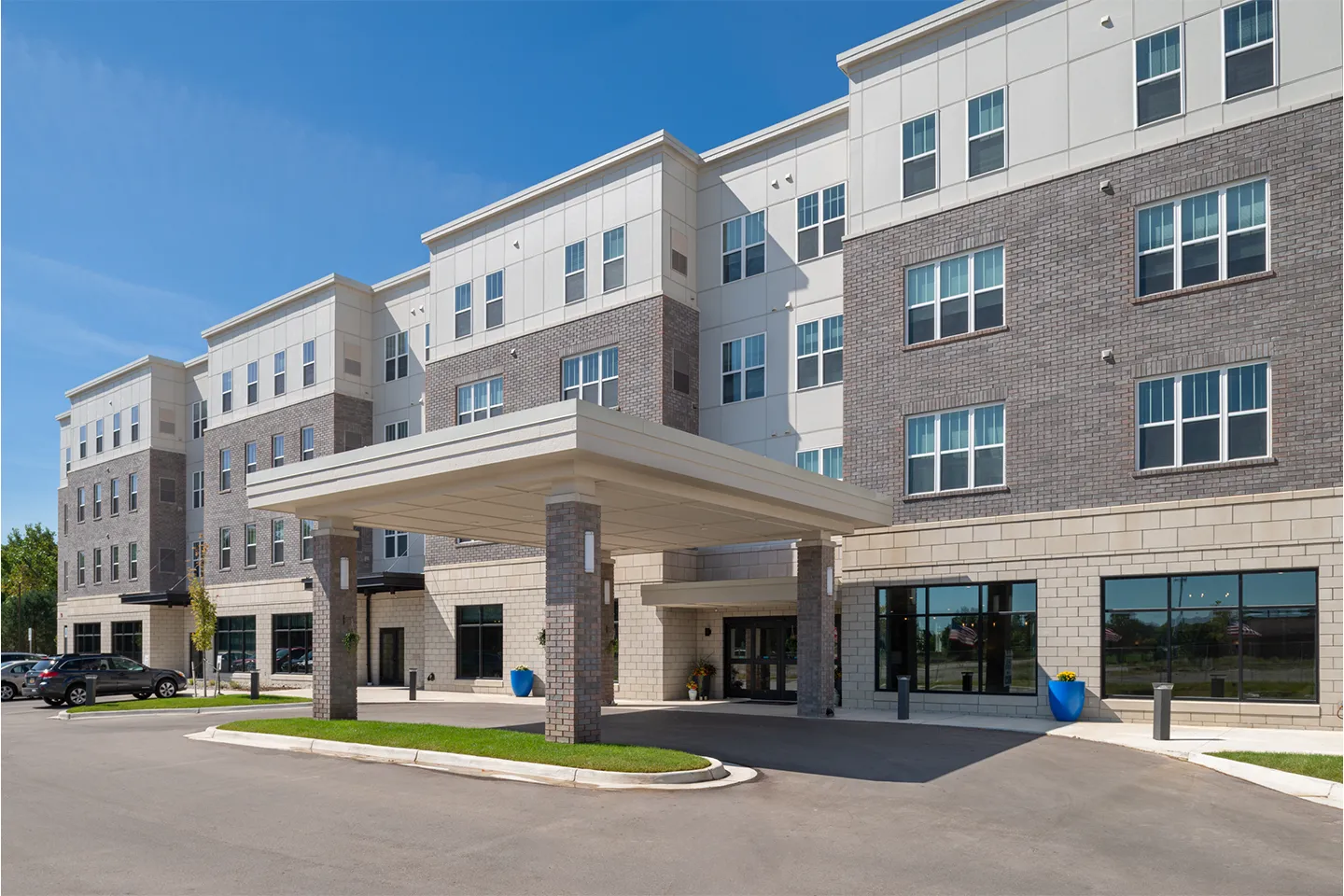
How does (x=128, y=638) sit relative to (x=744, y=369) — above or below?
below

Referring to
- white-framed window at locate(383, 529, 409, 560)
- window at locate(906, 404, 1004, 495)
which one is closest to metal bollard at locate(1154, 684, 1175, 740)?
window at locate(906, 404, 1004, 495)

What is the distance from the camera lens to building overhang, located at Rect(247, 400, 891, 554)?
16.0 metres

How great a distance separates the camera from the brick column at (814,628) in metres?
23.2

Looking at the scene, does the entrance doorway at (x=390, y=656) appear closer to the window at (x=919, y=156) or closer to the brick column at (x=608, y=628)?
the brick column at (x=608, y=628)

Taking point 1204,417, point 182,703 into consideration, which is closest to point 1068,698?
point 1204,417

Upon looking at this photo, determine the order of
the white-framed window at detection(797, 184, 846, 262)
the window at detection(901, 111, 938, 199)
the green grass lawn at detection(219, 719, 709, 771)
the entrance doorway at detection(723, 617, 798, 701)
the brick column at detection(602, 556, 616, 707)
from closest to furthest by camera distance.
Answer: the green grass lawn at detection(219, 719, 709, 771)
the window at detection(901, 111, 938, 199)
the brick column at detection(602, 556, 616, 707)
the white-framed window at detection(797, 184, 846, 262)
the entrance doorway at detection(723, 617, 798, 701)

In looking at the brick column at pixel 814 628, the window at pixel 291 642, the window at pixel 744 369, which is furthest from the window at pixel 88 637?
the brick column at pixel 814 628

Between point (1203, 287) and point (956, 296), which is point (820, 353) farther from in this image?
point (1203, 287)

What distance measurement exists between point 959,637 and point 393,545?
77.6 feet

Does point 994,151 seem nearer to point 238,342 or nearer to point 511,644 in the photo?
point 511,644

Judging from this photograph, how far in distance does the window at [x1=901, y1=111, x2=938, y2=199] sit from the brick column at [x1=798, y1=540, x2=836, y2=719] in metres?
8.75

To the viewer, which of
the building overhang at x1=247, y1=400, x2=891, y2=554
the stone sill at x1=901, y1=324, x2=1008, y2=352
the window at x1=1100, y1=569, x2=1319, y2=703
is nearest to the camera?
the building overhang at x1=247, y1=400, x2=891, y2=554

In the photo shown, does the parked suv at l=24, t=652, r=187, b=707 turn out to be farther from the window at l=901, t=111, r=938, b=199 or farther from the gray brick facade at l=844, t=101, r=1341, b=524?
the window at l=901, t=111, r=938, b=199

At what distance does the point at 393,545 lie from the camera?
1556 inches
